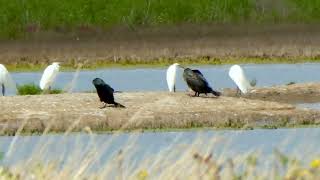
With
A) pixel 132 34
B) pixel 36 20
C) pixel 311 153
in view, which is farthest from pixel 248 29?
pixel 311 153

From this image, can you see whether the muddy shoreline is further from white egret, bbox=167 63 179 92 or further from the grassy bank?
the grassy bank

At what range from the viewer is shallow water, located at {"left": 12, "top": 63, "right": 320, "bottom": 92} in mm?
26391

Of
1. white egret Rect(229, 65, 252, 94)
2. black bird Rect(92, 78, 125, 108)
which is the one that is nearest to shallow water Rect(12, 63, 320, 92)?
white egret Rect(229, 65, 252, 94)

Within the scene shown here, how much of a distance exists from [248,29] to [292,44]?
613cm

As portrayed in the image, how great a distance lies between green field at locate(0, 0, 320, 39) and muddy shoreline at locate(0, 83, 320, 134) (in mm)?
31446

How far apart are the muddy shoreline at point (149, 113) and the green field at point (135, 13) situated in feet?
103

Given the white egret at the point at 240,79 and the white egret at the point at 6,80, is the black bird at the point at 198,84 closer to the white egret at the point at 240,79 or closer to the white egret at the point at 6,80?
the white egret at the point at 240,79

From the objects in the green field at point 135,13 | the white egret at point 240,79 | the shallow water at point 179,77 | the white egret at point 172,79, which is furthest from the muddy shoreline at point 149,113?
the green field at point 135,13

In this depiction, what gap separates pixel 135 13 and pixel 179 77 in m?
28.2

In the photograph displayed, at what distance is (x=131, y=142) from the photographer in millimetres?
5598

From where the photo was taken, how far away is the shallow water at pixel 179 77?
26391 mm

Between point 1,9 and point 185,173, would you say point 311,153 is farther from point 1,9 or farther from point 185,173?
point 1,9

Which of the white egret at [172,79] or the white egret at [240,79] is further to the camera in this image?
the white egret at [172,79]

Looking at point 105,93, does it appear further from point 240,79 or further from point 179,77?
point 179,77
